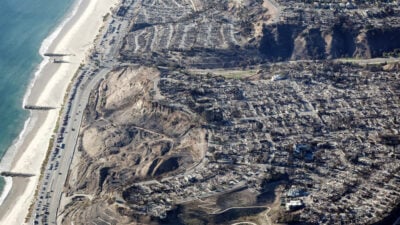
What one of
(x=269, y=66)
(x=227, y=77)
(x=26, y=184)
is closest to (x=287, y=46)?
(x=269, y=66)

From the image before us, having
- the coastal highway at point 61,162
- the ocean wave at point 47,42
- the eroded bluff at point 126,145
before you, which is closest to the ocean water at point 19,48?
the ocean wave at point 47,42

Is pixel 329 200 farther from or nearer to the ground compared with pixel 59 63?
nearer to the ground

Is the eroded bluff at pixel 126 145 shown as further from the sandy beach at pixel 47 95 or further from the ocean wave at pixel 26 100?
the ocean wave at pixel 26 100

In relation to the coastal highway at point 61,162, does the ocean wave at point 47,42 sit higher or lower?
higher

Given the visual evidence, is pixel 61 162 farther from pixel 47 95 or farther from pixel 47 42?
pixel 47 42

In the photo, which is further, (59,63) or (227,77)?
(59,63)

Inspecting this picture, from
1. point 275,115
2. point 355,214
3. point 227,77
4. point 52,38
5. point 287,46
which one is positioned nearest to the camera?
point 355,214

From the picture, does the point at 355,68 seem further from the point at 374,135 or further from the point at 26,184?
the point at 26,184
